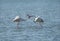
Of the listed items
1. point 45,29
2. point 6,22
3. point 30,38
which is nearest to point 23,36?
point 30,38

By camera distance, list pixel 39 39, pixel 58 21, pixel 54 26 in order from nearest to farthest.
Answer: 1. pixel 39 39
2. pixel 54 26
3. pixel 58 21

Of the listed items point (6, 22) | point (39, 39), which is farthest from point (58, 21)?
point (39, 39)

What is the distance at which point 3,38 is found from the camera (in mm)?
15922

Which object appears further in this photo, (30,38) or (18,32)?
(18,32)

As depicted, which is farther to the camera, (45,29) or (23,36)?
(45,29)

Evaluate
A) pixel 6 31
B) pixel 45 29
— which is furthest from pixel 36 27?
pixel 6 31

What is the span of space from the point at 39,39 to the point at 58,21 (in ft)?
15.3

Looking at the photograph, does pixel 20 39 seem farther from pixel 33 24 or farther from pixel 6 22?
pixel 6 22

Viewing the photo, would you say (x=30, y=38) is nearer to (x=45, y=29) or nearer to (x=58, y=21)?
(x=45, y=29)

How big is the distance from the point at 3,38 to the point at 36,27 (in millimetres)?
2564

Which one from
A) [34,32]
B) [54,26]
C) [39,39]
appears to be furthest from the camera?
[54,26]

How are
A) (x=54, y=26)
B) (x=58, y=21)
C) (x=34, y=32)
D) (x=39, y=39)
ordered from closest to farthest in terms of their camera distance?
(x=39, y=39)
(x=34, y=32)
(x=54, y=26)
(x=58, y=21)

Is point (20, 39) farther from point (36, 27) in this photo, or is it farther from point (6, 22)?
point (6, 22)

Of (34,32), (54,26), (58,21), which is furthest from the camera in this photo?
(58,21)
